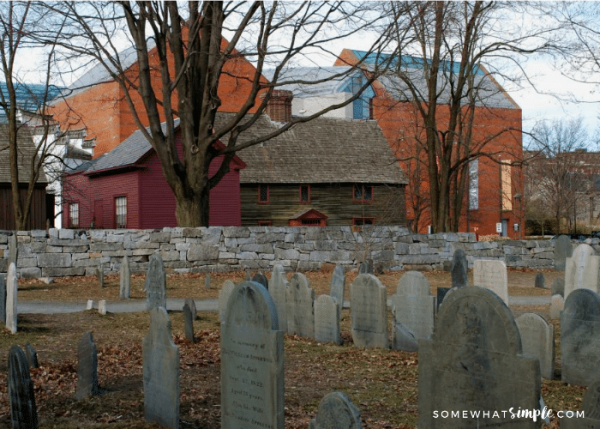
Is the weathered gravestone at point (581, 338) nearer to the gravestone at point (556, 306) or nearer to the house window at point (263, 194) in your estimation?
the gravestone at point (556, 306)

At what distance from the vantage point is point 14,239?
20172 millimetres

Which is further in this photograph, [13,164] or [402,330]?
[13,164]

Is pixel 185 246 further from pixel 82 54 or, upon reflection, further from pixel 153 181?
pixel 153 181

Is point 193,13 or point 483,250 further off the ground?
point 193,13

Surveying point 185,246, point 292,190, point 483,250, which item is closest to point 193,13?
point 185,246

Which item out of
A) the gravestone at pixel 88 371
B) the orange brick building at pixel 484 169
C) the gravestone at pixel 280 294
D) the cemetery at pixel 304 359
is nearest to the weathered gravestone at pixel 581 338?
the cemetery at pixel 304 359

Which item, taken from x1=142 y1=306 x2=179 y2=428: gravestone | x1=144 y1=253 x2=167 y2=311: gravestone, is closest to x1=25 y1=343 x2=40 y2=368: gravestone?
x1=142 y1=306 x2=179 y2=428: gravestone

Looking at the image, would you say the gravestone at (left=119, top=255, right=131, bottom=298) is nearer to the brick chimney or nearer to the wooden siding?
the wooden siding

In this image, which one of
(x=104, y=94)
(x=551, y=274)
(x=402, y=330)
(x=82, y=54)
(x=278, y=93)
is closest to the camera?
(x=402, y=330)

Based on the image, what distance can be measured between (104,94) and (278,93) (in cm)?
1238

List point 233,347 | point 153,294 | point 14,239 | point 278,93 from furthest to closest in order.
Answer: point 278,93 → point 14,239 → point 153,294 → point 233,347

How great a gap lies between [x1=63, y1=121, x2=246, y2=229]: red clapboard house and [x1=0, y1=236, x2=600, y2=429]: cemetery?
19151mm

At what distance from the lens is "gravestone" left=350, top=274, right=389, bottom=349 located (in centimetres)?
1148

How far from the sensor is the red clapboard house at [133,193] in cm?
3525
